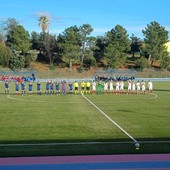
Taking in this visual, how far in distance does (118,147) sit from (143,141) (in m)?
→ 1.37

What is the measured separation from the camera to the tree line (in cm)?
8069

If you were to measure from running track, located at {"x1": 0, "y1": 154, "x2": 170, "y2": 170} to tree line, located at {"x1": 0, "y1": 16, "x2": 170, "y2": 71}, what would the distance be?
219 feet

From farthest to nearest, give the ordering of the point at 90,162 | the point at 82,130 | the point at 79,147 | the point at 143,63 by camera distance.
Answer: the point at 143,63, the point at 82,130, the point at 79,147, the point at 90,162

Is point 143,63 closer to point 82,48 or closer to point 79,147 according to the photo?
point 82,48

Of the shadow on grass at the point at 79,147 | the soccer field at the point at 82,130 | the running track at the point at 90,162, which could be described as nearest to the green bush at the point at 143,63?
the soccer field at the point at 82,130

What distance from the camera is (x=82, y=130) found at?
15.3 metres

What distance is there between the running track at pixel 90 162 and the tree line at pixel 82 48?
66.9m

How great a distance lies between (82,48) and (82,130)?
7037 cm

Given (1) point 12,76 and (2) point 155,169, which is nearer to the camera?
(2) point 155,169

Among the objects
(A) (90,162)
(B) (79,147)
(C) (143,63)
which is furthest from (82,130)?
(C) (143,63)

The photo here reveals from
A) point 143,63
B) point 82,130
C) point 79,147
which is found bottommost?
point 82,130

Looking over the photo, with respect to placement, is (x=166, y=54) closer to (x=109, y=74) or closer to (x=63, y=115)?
(x=109, y=74)

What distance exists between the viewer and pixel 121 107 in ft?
78.0

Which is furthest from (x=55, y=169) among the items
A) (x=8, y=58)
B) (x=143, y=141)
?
(x=8, y=58)
